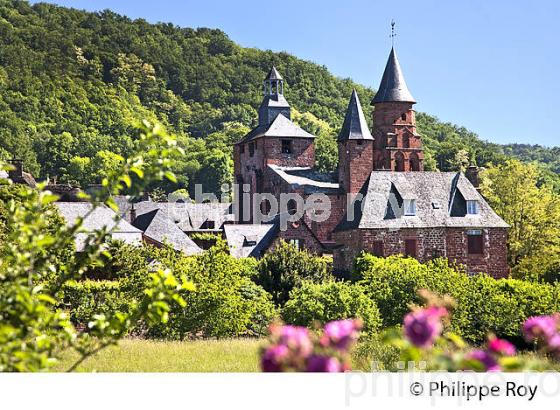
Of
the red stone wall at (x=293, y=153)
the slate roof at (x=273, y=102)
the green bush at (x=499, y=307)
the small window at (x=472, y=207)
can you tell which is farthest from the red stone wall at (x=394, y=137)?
the green bush at (x=499, y=307)

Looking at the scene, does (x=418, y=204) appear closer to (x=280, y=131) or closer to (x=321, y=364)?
(x=280, y=131)

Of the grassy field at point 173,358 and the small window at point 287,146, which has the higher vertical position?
the small window at point 287,146

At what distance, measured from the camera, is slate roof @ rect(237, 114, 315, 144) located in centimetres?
6338

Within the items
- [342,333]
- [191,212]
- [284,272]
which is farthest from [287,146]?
[342,333]

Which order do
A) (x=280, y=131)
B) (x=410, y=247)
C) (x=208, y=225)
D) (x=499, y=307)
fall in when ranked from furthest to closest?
(x=208, y=225) → (x=280, y=131) → (x=410, y=247) → (x=499, y=307)

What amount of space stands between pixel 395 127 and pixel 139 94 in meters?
90.2

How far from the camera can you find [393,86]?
201 ft

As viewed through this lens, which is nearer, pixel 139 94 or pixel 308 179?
pixel 308 179

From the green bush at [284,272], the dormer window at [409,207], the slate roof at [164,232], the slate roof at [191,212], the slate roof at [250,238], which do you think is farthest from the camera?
the slate roof at [191,212]

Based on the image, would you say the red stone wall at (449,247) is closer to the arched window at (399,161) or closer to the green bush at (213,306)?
the arched window at (399,161)

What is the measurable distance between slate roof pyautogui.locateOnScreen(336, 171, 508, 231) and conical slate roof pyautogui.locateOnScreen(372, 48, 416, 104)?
1230 cm

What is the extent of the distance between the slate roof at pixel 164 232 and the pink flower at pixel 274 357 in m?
45.2

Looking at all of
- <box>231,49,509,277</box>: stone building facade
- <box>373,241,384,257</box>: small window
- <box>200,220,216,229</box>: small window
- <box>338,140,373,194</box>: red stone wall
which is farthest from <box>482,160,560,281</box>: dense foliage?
<box>200,220,216,229</box>: small window

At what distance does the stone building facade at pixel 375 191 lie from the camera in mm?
Result: 47594
